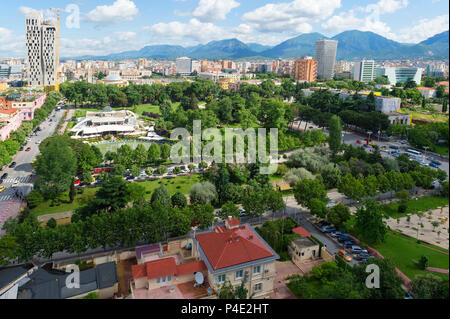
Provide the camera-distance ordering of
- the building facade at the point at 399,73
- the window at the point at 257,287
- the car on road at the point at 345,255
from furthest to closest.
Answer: the building facade at the point at 399,73
the car on road at the point at 345,255
the window at the point at 257,287

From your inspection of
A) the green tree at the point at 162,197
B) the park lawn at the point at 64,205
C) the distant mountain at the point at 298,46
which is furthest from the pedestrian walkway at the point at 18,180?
the distant mountain at the point at 298,46

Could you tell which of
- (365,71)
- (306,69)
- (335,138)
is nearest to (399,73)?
(365,71)

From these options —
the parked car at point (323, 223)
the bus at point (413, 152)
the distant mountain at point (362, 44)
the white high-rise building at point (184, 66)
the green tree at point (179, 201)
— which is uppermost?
the distant mountain at point (362, 44)

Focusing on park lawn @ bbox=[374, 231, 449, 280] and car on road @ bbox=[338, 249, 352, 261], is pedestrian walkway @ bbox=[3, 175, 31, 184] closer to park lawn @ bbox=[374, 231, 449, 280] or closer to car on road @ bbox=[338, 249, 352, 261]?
car on road @ bbox=[338, 249, 352, 261]

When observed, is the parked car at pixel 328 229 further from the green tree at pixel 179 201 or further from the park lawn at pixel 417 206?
the green tree at pixel 179 201

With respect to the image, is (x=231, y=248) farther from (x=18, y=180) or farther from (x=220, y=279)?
(x=18, y=180)

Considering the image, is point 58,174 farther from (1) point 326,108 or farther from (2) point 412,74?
(2) point 412,74
